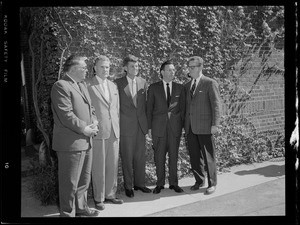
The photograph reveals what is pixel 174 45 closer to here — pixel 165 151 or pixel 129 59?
pixel 129 59

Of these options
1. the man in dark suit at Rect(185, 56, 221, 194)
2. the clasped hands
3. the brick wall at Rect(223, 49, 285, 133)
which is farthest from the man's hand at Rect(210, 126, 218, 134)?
the clasped hands

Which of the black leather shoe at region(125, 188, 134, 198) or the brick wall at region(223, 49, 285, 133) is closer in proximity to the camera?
the black leather shoe at region(125, 188, 134, 198)

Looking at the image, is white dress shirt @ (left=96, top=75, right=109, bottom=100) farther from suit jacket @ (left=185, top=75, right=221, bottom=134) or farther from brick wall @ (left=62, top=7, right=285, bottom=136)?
brick wall @ (left=62, top=7, right=285, bottom=136)

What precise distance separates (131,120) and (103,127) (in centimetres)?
53

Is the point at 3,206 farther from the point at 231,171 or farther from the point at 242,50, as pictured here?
the point at 242,50

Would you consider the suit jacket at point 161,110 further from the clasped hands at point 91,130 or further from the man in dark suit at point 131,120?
the clasped hands at point 91,130

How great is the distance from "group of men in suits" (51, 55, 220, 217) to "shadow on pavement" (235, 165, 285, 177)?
1.12 metres

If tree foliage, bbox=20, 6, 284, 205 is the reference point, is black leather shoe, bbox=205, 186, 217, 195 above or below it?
below

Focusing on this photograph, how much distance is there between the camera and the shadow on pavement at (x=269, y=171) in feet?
19.3

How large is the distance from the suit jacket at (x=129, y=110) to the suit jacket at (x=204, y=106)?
742 mm

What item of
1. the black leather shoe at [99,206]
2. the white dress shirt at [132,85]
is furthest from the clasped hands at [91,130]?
the black leather shoe at [99,206]

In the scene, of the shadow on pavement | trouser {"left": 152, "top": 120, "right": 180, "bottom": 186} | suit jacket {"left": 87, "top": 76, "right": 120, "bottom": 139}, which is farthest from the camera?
the shadow on pavement

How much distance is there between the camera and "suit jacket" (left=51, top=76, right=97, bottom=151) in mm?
4047
